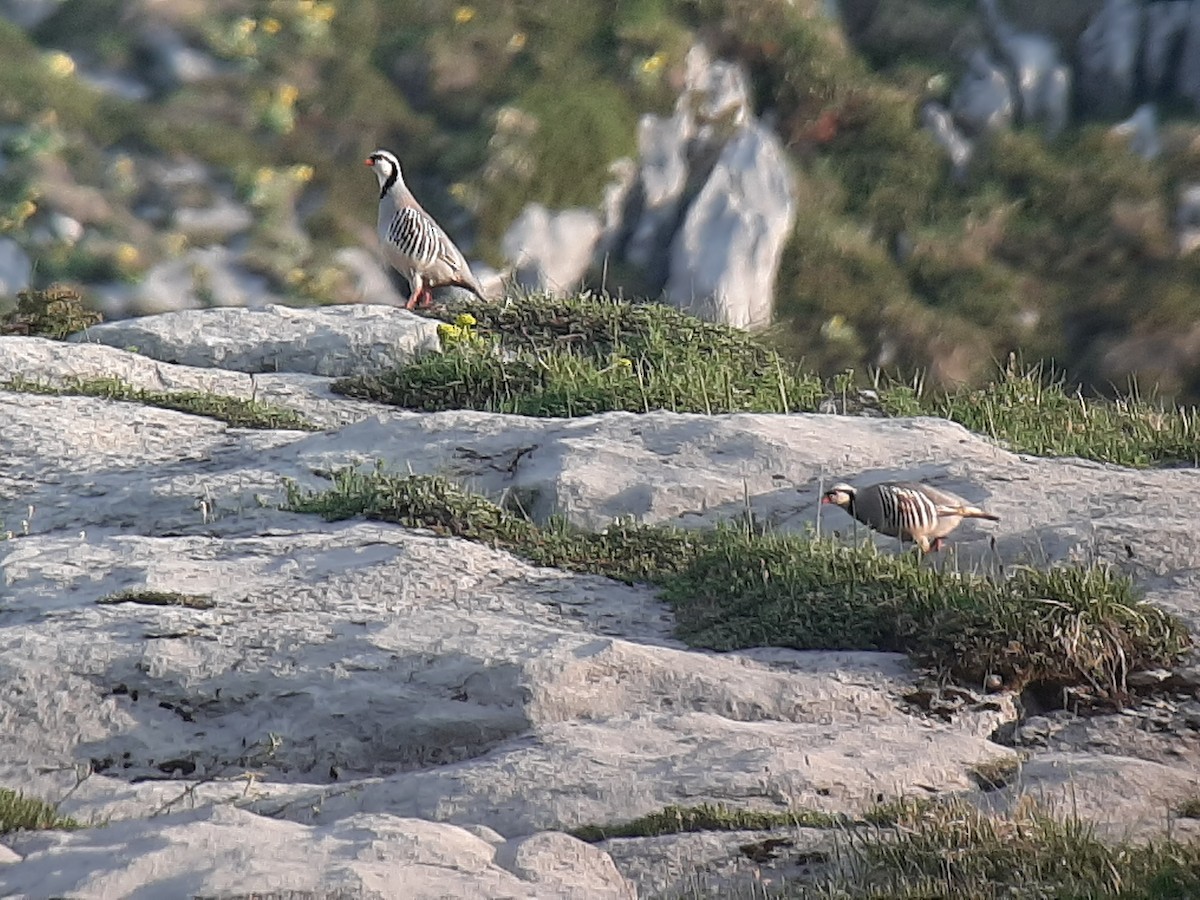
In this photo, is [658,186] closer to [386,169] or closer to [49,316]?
[386,169]

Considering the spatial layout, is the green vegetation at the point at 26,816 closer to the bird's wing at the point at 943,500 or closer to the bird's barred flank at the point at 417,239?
the bird's wing at the point at 943,500

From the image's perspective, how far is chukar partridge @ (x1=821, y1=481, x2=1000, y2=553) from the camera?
26.3 feet

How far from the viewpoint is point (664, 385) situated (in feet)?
37.0

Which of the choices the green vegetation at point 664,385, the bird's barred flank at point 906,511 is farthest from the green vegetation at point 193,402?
the bird's barred flank at point 906,511

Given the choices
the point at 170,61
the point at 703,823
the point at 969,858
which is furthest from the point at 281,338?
the point at 170,61

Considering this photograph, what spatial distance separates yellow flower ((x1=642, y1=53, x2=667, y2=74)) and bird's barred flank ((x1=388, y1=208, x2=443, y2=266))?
12574 mm

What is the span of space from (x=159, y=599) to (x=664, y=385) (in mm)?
4681

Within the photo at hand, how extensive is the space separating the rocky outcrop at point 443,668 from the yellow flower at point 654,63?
17093 millimetres

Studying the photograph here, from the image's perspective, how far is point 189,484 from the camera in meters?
8.93

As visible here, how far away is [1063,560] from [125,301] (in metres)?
17.1

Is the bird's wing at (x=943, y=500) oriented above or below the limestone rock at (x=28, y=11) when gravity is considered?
below

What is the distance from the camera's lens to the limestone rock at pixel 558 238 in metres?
24.2

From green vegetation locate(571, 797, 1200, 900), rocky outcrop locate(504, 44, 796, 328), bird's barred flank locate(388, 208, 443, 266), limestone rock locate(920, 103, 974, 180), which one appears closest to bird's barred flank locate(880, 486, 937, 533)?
green vegetation locate(571, 797, 1200, 900)

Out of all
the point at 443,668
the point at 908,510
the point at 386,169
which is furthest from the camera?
the point at 386,169
